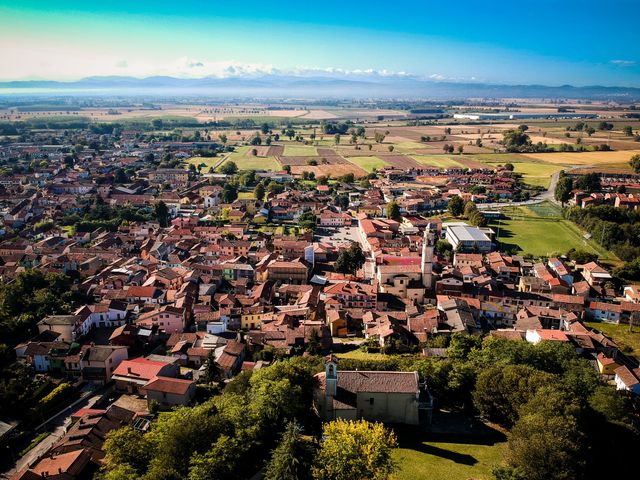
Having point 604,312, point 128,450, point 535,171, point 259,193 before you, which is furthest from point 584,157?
point 128,450

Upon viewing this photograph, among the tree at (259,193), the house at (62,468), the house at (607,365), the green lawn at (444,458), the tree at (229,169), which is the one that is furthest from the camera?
the tree at (229,169)

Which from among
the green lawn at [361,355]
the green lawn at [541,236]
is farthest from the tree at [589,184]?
the green lawn at [361,355]

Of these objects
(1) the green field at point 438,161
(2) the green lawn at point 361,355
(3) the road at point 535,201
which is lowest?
(2) the green lawn at point 361,355

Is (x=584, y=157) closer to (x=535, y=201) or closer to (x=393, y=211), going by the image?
(x=535, y=201)

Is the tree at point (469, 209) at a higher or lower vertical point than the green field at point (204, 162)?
lower

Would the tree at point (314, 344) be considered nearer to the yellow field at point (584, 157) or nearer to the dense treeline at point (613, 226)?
the dense treeline at point (613, 226)

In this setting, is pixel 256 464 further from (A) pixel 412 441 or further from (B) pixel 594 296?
(B) pixel 594 296

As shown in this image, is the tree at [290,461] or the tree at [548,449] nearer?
the tree at [290,461]
